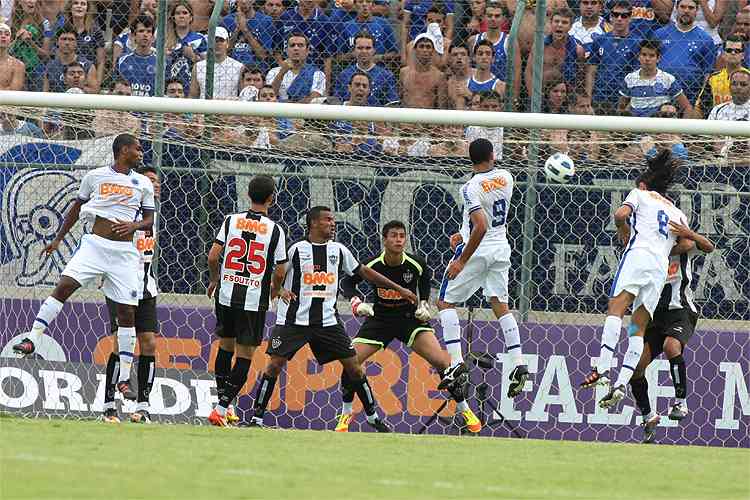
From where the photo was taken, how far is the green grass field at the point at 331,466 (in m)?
6.46

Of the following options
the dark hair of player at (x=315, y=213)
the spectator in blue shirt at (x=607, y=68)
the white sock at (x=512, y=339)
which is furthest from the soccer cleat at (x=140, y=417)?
the spectator in blue shirt at (x=607, y=68)

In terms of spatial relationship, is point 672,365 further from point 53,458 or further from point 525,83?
point 53,458

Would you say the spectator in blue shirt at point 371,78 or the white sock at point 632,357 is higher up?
the spectator in blue shirt at point 371,78

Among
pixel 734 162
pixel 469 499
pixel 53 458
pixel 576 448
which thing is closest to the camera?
pixel 469 499

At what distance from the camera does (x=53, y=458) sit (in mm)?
7344

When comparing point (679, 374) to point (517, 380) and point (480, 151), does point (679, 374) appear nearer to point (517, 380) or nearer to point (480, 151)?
point (517, 380)

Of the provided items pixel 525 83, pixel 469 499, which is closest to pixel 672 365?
pixel 525 83

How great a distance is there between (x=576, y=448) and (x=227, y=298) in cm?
312

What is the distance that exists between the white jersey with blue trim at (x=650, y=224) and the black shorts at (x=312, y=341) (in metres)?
2.49

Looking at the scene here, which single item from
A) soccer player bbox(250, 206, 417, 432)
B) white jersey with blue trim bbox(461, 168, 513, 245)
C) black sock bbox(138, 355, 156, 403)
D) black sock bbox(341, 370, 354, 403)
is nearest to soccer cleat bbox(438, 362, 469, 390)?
soccer player bbox(250, 206, 417, 432)

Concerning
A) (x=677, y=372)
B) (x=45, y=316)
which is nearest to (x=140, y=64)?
(x=45, y=316)

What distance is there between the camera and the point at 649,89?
43.2 feet

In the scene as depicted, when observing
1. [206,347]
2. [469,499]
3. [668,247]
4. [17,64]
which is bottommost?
[206,347]

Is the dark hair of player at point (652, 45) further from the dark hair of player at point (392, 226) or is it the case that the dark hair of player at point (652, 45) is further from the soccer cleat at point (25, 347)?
the soccer cleat at point (25, 347)
